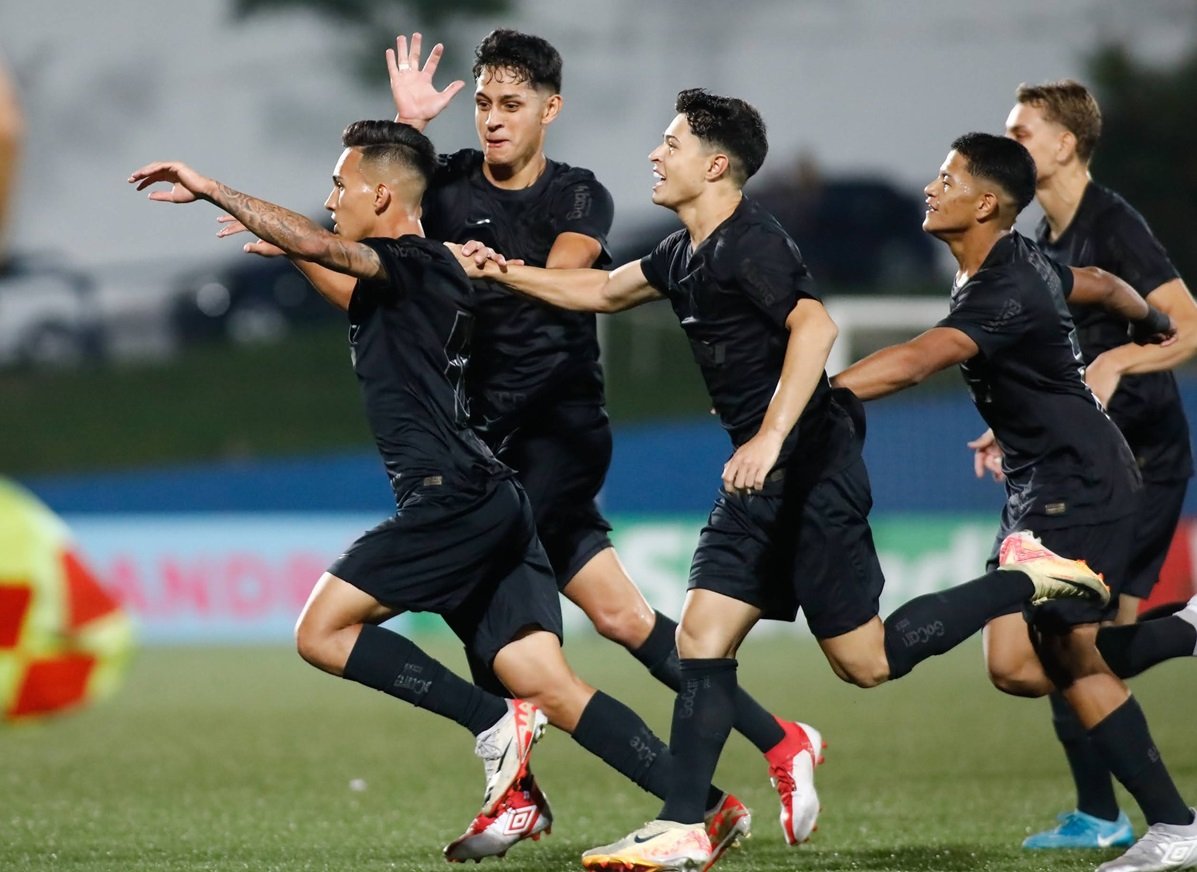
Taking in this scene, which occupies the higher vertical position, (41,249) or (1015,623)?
(41,249)

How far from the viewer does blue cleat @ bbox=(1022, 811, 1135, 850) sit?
18.3 ft

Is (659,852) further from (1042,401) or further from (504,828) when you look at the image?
(1042,401)

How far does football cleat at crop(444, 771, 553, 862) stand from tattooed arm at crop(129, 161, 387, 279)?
5.42 ft

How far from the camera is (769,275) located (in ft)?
15.8

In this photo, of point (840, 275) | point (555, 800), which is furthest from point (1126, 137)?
point (555, 800)

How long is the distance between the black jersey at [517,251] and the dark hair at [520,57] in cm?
34

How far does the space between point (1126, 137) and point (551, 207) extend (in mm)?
18705

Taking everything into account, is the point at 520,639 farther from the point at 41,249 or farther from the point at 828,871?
the point at 41,249

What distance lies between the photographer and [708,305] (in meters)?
4.93

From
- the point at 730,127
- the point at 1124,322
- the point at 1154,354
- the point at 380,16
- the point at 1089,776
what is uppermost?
the point at 380,16

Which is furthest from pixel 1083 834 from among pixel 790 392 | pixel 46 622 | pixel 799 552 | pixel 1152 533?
pixel 46 622

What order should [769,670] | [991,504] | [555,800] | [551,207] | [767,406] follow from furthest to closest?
[991,504], [769,670], [555,800], [551,207], [767,406]

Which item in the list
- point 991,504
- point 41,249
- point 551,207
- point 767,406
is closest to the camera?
point 767,406

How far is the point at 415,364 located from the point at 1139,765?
245 centimetres
